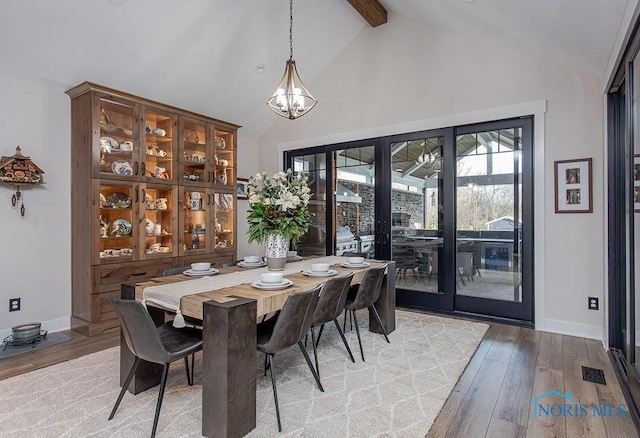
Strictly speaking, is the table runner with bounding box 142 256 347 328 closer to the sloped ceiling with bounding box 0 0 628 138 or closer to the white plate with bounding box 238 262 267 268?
the white plate with bounding box 238 262 267 268

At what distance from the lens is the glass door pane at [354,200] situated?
5.02 meters

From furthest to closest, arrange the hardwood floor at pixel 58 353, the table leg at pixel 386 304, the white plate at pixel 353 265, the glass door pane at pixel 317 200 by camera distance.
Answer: the glass door pane at pixel 317 200 → the table leg at pixel 386 304 → the white plate at pixel 353 265 → the hardwood floor at pixel 58 353

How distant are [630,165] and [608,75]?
3.47ft

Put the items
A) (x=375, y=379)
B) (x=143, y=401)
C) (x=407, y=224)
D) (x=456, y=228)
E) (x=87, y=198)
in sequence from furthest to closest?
(x=407, y=224) < (x=456, y=228) < (x=87, y=198) < (x=375, y=379) < (x=143, y=401)

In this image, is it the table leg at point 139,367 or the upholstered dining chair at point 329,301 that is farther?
the upholstered dining chair at point 329,301

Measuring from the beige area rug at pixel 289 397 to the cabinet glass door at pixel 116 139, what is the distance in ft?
6.30

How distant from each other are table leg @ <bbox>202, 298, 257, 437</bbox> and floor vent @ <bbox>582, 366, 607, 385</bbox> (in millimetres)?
2470

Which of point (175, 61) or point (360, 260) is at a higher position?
point (175, 61)

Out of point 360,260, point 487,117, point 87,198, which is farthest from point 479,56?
point 87,198

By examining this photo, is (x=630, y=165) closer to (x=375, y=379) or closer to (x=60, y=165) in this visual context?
(x=375, y=379)

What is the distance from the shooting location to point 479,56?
4129mm

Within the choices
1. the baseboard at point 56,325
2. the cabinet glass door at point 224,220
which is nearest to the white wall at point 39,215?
the baseboard at point 56,325

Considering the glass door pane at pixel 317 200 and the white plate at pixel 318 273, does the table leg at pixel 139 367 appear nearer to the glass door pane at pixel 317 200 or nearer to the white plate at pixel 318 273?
the white plate at pixel 318 273

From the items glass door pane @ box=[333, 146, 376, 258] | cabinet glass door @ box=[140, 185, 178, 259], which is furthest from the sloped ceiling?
glass door pane @ box=[333, 146, 376, 258]
